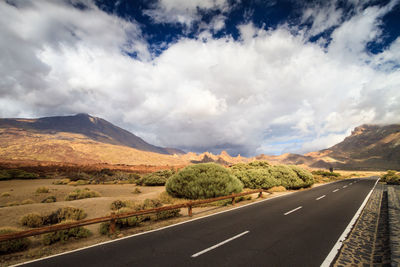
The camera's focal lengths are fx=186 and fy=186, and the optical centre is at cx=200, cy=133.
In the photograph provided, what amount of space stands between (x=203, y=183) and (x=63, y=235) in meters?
9.57

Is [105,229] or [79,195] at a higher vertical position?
[79,195]

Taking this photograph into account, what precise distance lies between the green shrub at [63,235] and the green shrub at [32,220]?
3.30 metres

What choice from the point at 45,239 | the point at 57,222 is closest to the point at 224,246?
the point at 45,239

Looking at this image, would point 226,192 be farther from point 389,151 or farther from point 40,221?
point 389,151

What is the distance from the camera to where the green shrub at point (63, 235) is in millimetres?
6828

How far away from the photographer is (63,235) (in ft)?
23.2

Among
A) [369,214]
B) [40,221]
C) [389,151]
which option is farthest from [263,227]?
[389,151]

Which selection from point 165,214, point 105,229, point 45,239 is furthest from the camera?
point 165,214

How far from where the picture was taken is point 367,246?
5902 millimetres

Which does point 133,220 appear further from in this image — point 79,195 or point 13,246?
point 79,195

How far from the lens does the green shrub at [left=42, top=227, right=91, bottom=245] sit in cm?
683

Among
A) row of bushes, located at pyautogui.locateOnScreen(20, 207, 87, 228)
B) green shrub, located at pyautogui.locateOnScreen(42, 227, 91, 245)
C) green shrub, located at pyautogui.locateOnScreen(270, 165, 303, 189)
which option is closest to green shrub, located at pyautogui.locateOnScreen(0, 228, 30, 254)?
green shrub, located at pyautogui.locateOnScreen(42, 227, 91, 245)

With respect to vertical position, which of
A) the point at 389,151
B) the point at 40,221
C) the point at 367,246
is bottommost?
the point at 367,246

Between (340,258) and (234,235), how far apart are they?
3.12m
